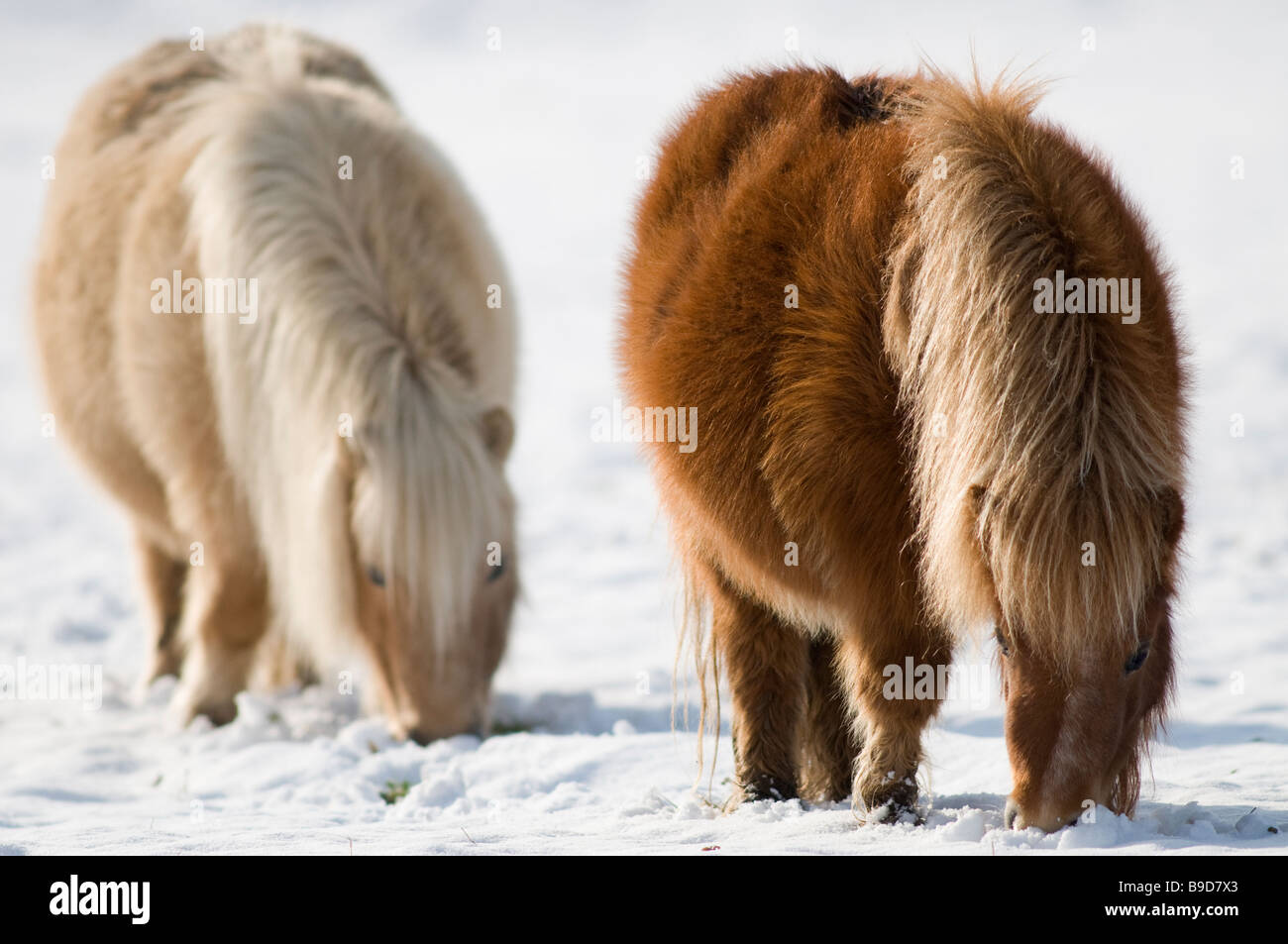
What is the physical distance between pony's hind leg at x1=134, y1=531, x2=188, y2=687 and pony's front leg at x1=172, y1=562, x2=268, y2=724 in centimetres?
81

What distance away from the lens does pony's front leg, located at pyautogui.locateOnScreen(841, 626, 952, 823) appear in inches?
109

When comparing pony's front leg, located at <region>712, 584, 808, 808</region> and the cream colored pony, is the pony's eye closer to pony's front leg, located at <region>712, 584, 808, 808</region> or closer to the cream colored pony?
pony's front leg, located at <region>712, 584, 808, 808</region>

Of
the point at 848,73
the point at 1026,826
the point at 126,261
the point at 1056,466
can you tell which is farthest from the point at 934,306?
the point at 126,261

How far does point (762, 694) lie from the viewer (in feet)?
10.7

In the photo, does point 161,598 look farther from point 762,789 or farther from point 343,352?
point 762,789

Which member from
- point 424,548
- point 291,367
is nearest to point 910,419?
point 424,548

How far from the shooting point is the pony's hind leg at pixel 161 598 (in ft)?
19.7

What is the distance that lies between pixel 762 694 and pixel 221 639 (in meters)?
2.74

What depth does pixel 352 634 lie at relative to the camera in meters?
4.55

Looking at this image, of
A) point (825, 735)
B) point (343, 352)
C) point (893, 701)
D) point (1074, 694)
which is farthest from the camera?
point (343, 352)

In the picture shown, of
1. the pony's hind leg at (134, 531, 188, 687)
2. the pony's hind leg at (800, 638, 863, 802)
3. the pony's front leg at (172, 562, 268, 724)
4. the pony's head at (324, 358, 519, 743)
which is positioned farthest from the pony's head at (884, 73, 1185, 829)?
the pony's hind leg at (134, 531, 188, 687)

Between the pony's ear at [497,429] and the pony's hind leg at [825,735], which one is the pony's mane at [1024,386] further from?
the pony's ear at [497,429]

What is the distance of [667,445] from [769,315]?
41 cm

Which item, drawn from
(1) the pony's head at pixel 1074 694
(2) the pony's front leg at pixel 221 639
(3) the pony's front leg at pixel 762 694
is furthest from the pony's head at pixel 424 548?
(1) the pony's head at pixel 1074 694
